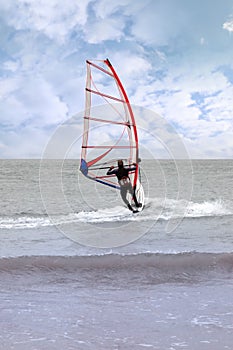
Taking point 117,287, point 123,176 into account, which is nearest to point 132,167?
point 123,176

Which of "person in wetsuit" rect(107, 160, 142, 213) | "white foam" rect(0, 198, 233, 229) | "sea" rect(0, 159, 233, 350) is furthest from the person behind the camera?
"white foam" rect(0, 198, 233, 229)

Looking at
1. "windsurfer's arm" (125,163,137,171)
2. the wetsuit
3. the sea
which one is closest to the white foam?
the sea

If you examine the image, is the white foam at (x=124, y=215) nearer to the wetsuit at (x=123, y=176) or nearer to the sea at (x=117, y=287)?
the sea at (x=117, y=287)

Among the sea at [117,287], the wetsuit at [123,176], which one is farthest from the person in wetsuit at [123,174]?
the sea at [117,287]

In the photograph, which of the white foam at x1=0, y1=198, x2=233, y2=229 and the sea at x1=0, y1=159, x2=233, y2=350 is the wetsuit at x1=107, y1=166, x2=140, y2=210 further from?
the white foam at x1=0, y1=198, x2=233, y2=229

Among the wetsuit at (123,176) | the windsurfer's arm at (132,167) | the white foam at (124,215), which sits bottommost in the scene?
the white foam at (124,215)

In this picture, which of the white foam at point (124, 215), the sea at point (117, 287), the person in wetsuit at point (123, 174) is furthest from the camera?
the white foam at point (124, 215)

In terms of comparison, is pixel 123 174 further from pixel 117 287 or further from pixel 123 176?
pixel 117 287

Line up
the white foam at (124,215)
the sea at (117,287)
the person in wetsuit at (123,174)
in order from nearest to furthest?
the sea at (117,287) → the person in wetsuit at (123,174) → the white foam at (124,215)

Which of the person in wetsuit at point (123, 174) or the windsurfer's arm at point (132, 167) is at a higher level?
the windsurfer's arm at point (132, 167)

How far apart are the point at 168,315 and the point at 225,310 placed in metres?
0.94

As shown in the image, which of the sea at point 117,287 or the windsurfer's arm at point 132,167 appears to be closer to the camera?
the sea at point 117,287

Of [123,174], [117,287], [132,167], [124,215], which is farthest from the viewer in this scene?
[124,215]

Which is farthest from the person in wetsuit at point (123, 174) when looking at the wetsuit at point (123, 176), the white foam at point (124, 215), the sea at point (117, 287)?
the white foam at point (124, 215)
